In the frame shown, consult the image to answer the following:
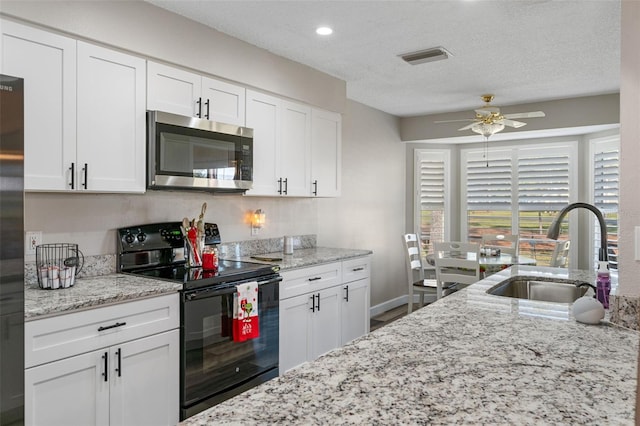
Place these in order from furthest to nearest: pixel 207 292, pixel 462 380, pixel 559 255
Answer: pixel 559 255, pixel 207 292, pixel 462 380

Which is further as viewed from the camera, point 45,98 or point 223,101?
point 223,101

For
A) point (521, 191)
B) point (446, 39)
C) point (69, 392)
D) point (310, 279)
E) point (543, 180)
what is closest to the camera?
point (69, 392)

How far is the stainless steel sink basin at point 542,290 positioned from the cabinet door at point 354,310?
1560mm

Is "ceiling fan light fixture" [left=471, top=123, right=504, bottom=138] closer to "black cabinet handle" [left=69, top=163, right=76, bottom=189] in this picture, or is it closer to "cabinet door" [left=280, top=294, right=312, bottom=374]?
"cabinet door" [left=280, top=294, right=312, bottom=374]

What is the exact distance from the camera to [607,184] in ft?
16.1

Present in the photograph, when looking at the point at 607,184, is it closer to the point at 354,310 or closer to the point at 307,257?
the point at 354,310

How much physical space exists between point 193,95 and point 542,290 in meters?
2.39

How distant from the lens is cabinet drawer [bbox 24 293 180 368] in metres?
1.81

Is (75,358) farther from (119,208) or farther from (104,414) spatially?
(119,208)

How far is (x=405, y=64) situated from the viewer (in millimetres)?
3680

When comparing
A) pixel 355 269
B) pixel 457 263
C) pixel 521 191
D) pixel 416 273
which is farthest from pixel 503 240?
pixel 355 269

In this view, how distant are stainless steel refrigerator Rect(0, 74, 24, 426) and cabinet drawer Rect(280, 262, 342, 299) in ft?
Answer: 5.29

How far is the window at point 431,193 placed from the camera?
6.11 meters

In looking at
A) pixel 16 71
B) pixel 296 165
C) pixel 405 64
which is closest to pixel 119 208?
pixel 16 71
